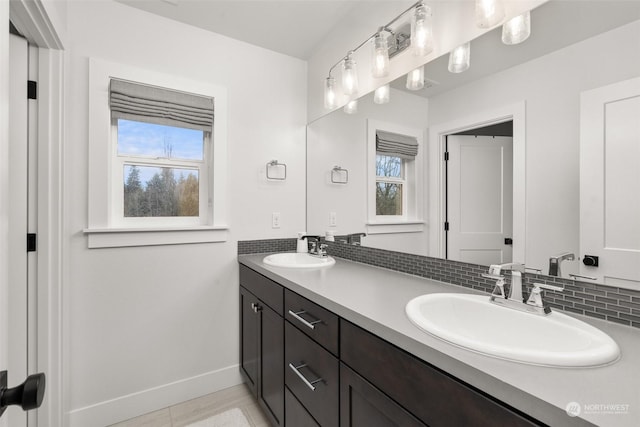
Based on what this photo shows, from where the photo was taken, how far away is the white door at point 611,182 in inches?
32.0

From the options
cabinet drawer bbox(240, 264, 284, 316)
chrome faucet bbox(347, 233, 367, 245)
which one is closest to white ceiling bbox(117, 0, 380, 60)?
chrome faucet bbox(347, 233, 367, 245)

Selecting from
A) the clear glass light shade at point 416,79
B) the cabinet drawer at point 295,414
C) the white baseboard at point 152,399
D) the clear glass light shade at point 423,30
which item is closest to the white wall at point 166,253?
the white baseboard at point 152,399

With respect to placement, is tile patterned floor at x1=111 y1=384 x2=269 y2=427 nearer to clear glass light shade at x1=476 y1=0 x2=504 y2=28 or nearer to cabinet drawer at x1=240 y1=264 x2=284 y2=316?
cabinet drawer at x1=240 y1=264 x2=284 y2=316

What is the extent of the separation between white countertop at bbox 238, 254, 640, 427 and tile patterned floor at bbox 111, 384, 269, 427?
47.7 inches

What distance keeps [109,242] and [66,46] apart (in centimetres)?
106

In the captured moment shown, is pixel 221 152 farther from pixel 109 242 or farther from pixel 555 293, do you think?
pixel 555 293

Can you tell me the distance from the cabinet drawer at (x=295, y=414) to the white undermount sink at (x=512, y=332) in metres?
0.68

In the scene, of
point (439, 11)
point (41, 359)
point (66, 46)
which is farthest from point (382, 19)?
point (41, 359)

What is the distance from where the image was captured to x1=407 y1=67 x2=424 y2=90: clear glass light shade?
1.43m

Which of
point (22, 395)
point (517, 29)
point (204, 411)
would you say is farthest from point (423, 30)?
point (204, 411)

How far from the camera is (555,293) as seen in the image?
0.98 metres

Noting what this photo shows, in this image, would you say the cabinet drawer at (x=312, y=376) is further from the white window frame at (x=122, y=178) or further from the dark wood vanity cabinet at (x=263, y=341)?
the white window frame at (x=122, y=178)

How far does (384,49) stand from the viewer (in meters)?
1.57

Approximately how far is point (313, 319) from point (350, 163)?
1.11 metres
